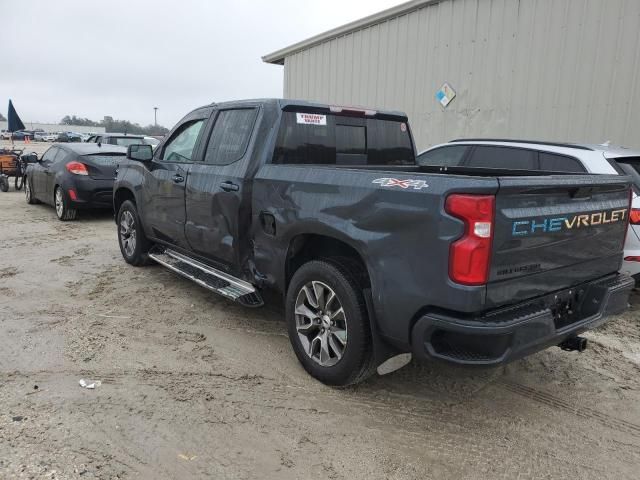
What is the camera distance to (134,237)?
20.5 ft

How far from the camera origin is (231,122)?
4.49m

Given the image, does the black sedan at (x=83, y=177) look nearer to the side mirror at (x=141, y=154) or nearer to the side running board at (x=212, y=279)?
the side mirror at (x=141, y=154)

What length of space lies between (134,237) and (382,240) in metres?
4.28

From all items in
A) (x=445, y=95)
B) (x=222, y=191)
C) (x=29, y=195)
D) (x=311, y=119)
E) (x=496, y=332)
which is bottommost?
(x=29, y=195)

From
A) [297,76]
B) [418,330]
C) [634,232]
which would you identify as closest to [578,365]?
[634,232]

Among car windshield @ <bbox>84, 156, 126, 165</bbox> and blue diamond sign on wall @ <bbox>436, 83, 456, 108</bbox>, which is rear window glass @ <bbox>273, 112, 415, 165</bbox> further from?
car windshield @ <bbox>84, 156, 126, 165</bbox>

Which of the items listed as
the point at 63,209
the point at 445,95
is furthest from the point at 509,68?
the point at 63,209

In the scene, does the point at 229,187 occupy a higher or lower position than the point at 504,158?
lower

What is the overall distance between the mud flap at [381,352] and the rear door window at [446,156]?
3.50 m

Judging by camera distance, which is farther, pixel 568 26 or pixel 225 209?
pixel 568 26

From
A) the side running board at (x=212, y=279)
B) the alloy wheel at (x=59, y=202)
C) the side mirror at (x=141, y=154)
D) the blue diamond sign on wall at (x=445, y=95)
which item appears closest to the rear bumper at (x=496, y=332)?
the side running board at (x=212, y=279)

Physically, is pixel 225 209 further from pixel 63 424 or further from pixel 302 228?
pixel 63 424

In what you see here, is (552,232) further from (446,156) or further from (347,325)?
(446,156)

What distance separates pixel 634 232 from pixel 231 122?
12.0 feet
